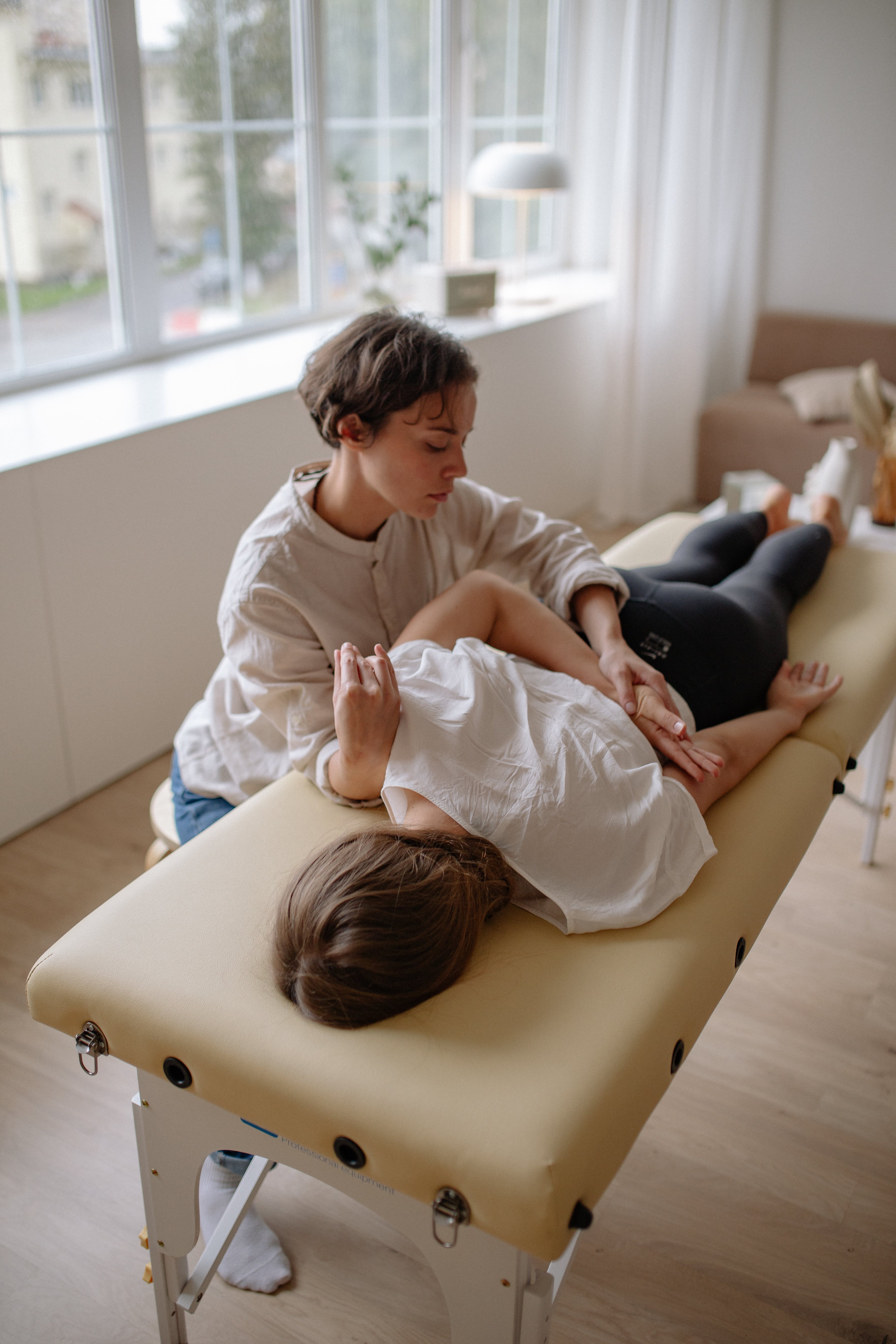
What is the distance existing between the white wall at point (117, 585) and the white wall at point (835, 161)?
2.42 m

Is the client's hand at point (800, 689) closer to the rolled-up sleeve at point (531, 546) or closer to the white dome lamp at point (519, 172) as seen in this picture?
the rolled-up sleeve at point (531, 546)

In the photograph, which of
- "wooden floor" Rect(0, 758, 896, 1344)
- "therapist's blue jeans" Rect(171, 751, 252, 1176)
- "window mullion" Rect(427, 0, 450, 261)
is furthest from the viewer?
"window mullion" Rect(427, 0, 450, 261)

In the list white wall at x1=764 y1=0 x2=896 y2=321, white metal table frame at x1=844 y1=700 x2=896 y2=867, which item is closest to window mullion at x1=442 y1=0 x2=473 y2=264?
white wall at x1=764 y1=0 x2=896 y2=321

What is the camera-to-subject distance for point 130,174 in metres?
2.49

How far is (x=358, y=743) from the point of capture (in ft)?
3.76

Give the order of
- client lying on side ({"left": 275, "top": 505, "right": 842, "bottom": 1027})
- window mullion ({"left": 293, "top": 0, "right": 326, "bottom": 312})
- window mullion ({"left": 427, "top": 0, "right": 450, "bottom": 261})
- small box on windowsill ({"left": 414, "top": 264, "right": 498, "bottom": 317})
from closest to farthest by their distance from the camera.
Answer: client lying on side ({"left": 275, "top": 505, "right": 842, "bottom": 1027}) → window mullion ({"left": 293, "top": 0, "right": 326, "bottom": 312}) → small box on windowsill ({"left": 414, "top": 264, "right": 498, "bottom": 317}) → window mullion ({"left": 427, "top": 0, "right": 450, "bottom": 261})

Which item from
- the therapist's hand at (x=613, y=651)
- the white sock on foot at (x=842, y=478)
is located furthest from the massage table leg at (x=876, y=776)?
the therapist's hand at (x=613, y=651)

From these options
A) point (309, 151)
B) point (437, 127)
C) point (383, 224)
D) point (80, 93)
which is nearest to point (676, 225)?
point (437, 127)

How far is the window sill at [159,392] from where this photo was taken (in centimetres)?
209

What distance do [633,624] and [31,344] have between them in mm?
1634

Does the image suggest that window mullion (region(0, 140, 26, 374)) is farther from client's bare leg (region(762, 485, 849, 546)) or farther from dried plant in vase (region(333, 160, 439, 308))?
client's bare leg (region(762, 485, 849, 546))

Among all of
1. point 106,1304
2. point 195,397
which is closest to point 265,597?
point 106,1304

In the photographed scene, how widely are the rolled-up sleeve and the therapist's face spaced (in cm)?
26

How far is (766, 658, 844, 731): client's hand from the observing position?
1.49 m
